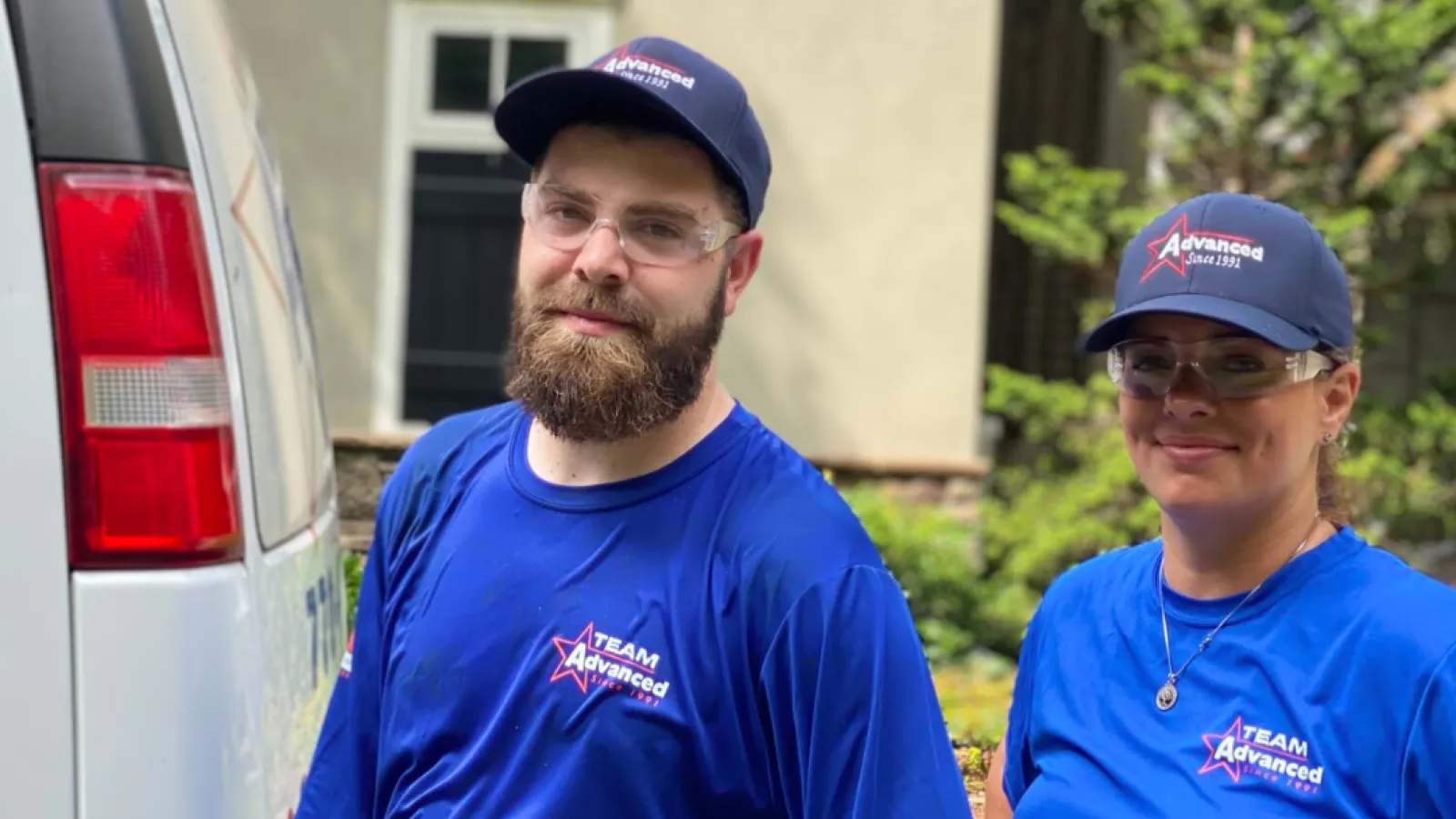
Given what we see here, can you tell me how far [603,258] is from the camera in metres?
1.90

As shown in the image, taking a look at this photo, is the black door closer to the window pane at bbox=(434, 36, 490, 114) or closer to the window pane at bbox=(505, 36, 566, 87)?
the window pane at bbox=(434, 36, 490, 114)

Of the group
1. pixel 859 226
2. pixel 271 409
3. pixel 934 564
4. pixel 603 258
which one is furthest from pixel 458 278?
pixel 603 258

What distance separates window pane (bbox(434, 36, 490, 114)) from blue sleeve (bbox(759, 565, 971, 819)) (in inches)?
262

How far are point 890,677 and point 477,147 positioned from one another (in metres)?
6.67

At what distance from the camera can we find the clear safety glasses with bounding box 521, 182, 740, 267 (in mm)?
1927

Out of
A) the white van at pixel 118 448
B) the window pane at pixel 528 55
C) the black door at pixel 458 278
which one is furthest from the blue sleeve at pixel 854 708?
the window pane at pixel 528 55

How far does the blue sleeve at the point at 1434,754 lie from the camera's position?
1.73 m

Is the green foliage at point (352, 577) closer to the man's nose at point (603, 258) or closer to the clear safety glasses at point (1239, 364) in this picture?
the man's nose at point (603, 258)

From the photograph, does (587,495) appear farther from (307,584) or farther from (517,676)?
(307,584)

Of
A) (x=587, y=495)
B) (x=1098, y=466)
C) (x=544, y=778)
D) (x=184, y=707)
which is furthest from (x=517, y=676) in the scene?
(x=1098, y=466)

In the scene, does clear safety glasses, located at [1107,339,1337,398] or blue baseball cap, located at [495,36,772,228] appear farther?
clear safety glasses, located at [1107,339,1337,398]

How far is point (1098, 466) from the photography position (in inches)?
278

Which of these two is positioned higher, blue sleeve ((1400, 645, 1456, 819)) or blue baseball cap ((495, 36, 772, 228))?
blue baseball cap ((495, 36, 772, 228))

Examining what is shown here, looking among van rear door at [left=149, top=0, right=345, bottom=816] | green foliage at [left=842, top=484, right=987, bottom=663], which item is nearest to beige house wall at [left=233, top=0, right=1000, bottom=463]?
green foliage at [left=842, top=484, right=987, bottom=663]
